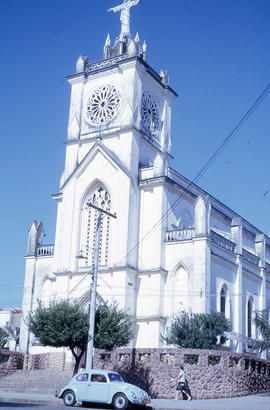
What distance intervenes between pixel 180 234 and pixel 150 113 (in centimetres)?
1107

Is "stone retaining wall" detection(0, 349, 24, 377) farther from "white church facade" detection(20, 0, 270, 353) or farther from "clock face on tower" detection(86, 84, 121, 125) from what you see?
"clock face on tower" detection(86, 84, 121, 125)

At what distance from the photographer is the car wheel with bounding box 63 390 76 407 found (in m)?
23.4

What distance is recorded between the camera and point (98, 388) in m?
23.1

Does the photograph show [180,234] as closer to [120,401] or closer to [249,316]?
[249,316]

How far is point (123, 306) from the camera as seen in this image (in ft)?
127

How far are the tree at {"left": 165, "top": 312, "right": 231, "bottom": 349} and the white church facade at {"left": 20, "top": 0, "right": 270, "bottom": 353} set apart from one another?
4404 millimetres

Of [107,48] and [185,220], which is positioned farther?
[107,48]

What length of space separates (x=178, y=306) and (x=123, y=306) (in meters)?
3.69

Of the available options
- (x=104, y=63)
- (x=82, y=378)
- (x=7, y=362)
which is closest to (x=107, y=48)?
(x=104, y=63)

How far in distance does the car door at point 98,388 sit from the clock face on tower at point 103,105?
83.9 ft

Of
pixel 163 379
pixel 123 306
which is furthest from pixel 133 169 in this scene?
pixel 163 379

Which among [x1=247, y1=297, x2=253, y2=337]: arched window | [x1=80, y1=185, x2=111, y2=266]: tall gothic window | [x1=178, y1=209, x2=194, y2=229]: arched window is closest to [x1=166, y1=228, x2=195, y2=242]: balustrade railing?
[x1=178, y1=209, x2=194, y2=229]: arched window

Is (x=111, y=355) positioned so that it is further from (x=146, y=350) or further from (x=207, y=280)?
(x=207, y=280)

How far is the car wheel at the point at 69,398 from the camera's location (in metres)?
23.4
